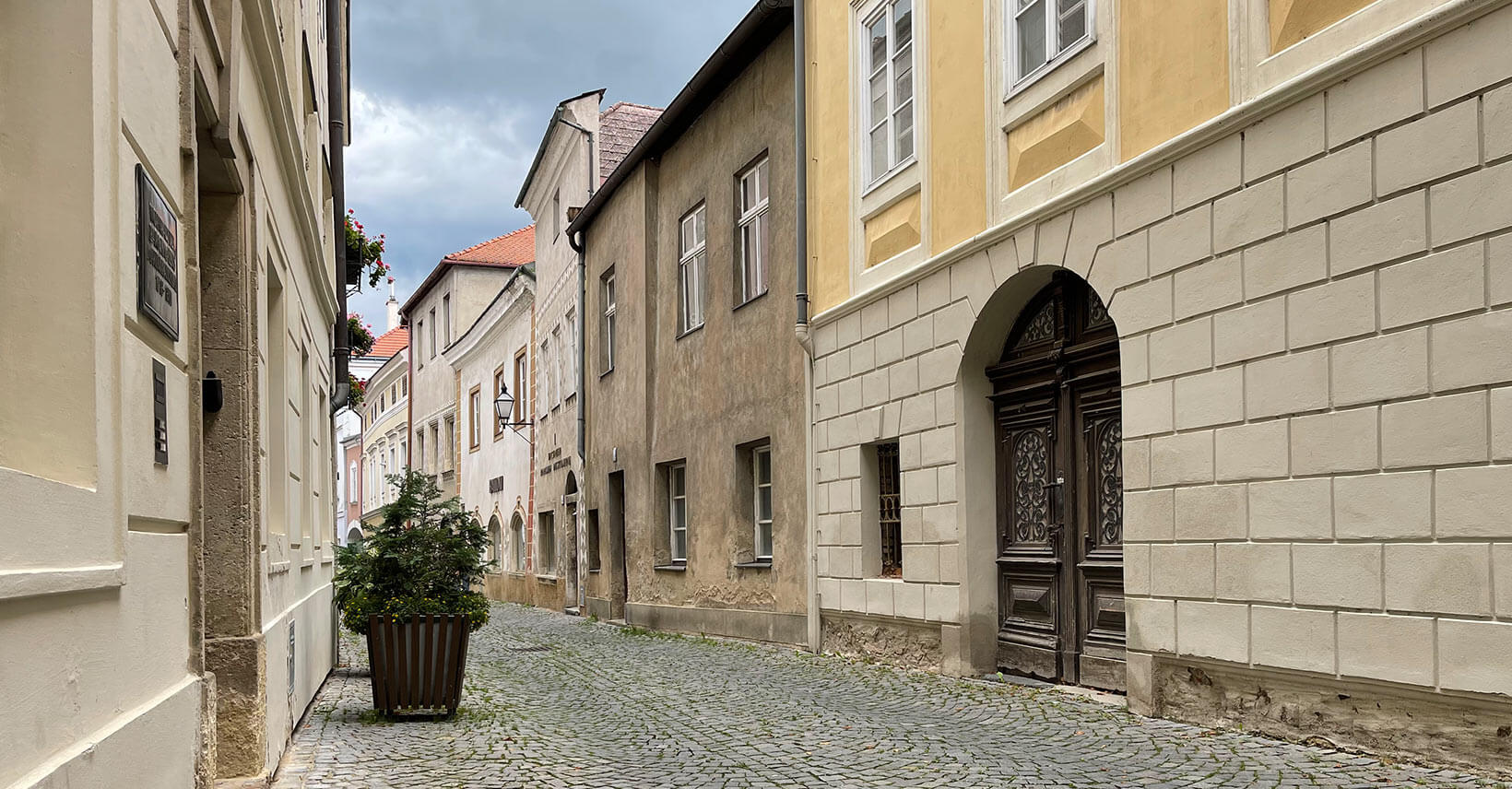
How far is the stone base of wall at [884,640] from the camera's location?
11.4m

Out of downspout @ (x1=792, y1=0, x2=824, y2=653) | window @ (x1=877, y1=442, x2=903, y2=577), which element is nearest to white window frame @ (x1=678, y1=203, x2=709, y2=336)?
downspout @ (x1=792, y1=0, x2=824, y2=653)

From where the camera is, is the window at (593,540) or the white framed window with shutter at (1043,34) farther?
the window at (593,540)

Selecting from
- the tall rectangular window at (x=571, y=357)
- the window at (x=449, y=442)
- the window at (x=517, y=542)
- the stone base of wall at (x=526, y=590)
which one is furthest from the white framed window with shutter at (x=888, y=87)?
the window at (x=449, y=442)

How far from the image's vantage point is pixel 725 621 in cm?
1619

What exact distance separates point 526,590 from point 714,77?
615 inches

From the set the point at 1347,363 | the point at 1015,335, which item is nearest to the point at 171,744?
the point at 1347,363

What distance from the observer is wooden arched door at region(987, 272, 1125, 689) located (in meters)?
9.46

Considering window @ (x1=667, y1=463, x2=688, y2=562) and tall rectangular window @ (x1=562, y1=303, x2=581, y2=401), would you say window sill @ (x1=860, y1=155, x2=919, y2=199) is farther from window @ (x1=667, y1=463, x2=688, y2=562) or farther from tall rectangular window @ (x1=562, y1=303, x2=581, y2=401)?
tall rectangular window @ (x1=562, y1=303, x2=581, y2=401)

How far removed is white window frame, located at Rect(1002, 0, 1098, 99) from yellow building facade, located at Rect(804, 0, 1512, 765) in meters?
0.04

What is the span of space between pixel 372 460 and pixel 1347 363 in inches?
1907

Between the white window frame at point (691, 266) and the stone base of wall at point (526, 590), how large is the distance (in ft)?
25.2

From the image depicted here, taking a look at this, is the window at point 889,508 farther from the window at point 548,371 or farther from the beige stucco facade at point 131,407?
the window at point 548,371

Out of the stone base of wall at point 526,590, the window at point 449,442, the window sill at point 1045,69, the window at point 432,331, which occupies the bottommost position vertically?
the stone base of wall at point 526,590

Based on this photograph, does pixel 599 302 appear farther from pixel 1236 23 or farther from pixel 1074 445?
pixel 1236 23
